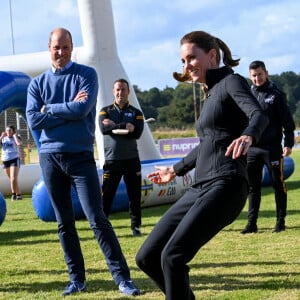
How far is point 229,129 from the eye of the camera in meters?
3.54

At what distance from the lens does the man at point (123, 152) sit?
24.3 ft

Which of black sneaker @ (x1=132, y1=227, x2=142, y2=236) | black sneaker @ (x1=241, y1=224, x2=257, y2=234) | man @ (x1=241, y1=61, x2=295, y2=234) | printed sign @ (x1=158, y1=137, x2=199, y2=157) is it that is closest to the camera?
man @ (x1=241, y1=61, x2=295, y2=234)

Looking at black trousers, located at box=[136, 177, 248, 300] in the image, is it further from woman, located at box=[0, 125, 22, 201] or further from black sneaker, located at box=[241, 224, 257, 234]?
woman, located at box=[0, 125, 22, 201]

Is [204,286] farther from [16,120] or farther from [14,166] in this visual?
[16,120]

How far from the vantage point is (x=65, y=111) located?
4.68 metres

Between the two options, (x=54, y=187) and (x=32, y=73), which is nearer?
(x=54, y=187)

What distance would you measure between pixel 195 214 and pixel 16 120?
20058 millimetres

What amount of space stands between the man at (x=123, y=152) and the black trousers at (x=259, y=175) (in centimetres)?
127

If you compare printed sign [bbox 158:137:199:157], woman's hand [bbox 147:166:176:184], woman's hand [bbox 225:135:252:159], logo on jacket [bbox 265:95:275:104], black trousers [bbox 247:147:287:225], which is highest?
logo on jacket [bbox 265:95:275:104]

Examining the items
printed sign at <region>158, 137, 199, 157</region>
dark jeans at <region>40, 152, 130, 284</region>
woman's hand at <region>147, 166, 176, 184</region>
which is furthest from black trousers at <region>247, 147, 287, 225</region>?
printed sign at <region>158, 137, 199, 157</region>

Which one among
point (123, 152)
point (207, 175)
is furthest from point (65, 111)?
point (123, 152)

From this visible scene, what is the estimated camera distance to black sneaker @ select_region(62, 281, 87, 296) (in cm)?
474

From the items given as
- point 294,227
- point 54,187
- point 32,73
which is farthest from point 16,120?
point 54,187

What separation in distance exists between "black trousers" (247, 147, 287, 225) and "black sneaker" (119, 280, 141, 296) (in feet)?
9.48
